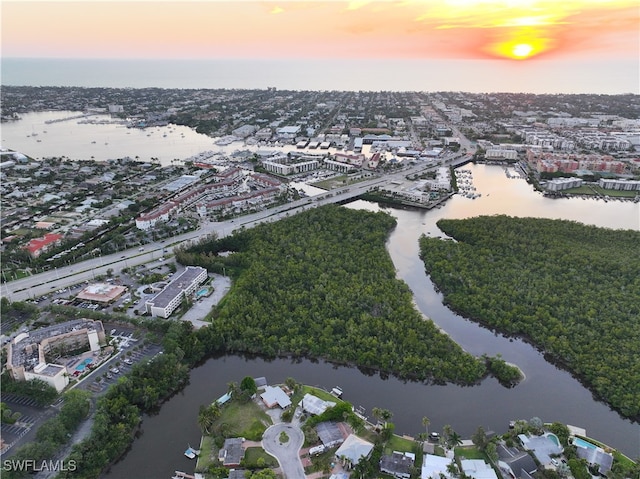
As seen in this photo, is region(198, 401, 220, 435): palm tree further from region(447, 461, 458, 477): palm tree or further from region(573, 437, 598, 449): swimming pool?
region(573, 437, 598, 449): swimming pool

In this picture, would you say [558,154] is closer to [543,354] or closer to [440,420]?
[543,354]

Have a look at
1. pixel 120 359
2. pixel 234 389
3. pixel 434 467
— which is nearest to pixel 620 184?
pixel 434 467

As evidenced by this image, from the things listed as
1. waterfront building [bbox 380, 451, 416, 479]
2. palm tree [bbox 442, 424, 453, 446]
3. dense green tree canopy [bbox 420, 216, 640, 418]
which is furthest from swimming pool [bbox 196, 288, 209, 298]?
palm tree [bbox 442, 424, 453, 446]

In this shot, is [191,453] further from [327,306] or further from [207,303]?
[327,306]

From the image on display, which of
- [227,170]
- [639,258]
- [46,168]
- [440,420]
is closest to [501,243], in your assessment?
[639,258]

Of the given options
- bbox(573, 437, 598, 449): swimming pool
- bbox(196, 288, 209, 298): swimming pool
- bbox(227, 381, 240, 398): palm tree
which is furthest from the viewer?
bbox(196, 288, 209, 298): swimming pool
